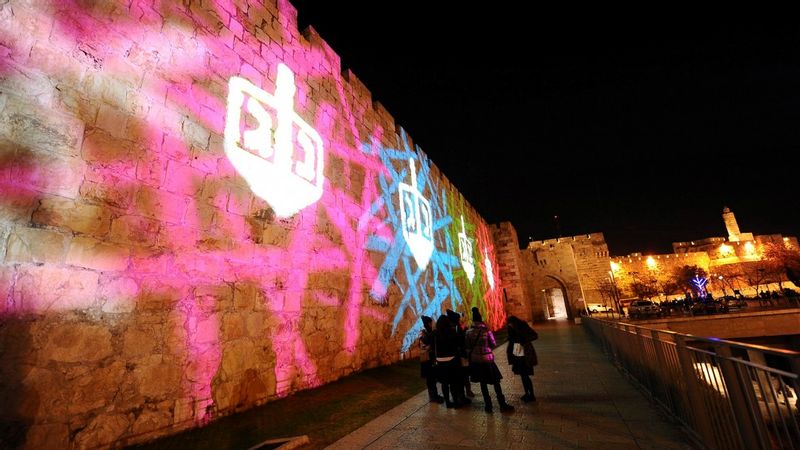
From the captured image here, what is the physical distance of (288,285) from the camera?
4.75 metres

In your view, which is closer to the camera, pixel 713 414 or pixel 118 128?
pixel 713 414

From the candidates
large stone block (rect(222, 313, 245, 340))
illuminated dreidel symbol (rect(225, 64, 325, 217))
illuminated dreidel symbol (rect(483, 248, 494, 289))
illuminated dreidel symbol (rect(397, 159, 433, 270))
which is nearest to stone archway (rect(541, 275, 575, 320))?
illuminated dreidel symbol (rect(483, 248, 494, 289))

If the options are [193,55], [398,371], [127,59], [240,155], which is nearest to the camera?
[127,59]

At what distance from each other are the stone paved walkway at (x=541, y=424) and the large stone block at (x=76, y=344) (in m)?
2.07

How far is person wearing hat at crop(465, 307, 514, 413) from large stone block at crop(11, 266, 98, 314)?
151 inches

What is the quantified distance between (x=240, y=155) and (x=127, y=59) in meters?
1.41

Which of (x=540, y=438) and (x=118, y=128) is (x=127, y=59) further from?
(x=540, y=438)

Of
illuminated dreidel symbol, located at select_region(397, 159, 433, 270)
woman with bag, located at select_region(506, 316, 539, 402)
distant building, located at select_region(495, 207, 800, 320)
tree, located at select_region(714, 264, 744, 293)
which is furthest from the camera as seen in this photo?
tree, located at select_region(714, 264, 744, 293)

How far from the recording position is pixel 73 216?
278 centimetres

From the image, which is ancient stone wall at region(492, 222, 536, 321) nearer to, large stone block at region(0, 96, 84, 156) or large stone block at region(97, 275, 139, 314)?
large stone block at region(97, 275, 139, 314)

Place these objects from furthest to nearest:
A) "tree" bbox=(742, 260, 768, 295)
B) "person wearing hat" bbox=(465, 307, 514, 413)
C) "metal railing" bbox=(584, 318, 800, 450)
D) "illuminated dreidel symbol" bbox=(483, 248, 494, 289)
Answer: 1. "tree" bbox=(742, 260, 768, 295)
2. "illuminated dreidel symbol" bbox=(483, 248, 494, 289)
3. "person wearing hat" bbox=(465, 307, 514, 413)
4. "metal railing" bbox=(584, 318, 800, 450)

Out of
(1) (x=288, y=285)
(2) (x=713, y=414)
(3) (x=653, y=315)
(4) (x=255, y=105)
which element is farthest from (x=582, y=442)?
(3) (x=653, y=315)

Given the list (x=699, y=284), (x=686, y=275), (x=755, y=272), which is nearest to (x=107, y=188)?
(x=699, y=284)

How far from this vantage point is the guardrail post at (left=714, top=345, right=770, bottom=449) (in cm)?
201
